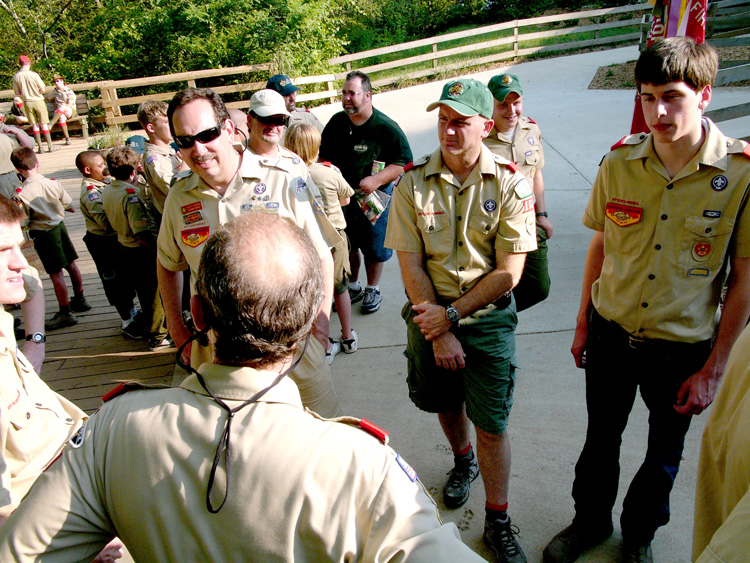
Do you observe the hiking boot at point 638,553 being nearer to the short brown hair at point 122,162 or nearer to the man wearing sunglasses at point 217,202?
the man wearing sunglasses at point 217,202

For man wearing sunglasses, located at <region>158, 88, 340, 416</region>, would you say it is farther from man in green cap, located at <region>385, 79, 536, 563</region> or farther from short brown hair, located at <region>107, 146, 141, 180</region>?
short brown hair, located at <region>107, 146, 141, 180</region>

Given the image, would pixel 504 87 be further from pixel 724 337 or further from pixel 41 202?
pixel 41 202

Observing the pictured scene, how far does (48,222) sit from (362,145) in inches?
126

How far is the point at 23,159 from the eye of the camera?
200 inches

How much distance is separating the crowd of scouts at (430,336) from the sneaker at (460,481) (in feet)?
0.05

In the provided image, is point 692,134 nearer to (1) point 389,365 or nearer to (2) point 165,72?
(1) point 389,365

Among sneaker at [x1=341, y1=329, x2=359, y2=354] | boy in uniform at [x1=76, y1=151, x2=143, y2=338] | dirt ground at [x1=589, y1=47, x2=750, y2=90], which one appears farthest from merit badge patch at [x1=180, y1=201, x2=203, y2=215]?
dirt ground at [x1=589, y1=47, x2=750, y2=90]

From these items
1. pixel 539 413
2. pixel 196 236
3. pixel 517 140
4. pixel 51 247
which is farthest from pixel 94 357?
pixel 517 140

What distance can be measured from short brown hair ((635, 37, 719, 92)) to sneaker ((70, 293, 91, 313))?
218 inches

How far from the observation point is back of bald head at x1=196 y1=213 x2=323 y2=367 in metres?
1.20

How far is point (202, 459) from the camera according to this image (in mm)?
1099

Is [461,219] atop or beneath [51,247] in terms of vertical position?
atop

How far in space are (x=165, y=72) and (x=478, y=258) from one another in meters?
17.6

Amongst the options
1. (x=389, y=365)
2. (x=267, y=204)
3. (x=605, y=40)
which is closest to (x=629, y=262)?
(x=267, y=204)
